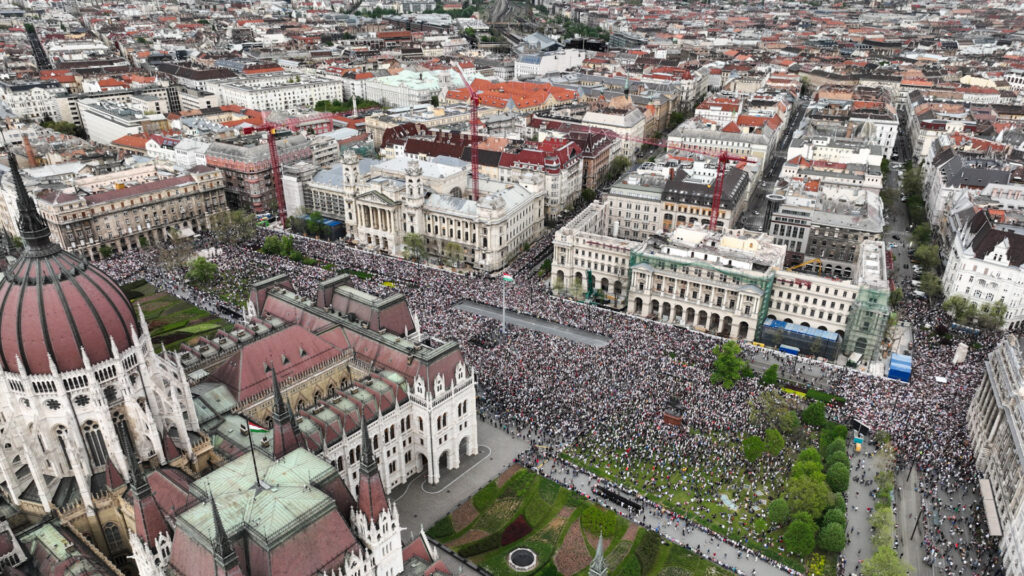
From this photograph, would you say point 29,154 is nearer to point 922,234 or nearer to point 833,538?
point 833,538

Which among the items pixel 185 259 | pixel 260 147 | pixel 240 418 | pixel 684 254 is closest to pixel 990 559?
pixel 684 254

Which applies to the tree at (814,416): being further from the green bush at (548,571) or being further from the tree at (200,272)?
the tree at (200,272)

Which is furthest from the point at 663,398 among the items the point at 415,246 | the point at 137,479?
the point at 415,246

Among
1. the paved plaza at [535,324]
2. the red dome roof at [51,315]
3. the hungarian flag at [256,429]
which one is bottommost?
the paved plaza at [535,324]

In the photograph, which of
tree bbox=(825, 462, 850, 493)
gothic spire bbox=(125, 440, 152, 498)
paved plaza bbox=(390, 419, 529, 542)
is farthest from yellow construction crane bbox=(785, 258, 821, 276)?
gothic spire bbox=(125, 440, 152, 498)

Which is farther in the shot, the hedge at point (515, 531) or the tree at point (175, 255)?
the tree at point (175, 255)

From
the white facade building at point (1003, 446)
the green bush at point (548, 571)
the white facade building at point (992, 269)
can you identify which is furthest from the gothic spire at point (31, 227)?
the white facade building at point (992, 269)

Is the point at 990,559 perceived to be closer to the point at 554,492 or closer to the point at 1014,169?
the point at 554,492

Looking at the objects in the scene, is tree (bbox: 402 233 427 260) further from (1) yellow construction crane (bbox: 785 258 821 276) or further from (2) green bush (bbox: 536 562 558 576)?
(2) green bush (bbox: 536 562 558 576)
